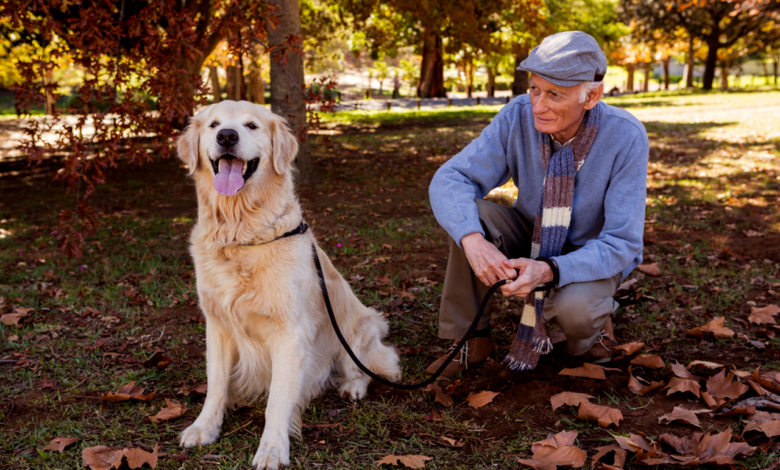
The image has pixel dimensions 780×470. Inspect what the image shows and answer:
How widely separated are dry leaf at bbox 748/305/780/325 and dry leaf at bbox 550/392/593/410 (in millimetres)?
1624

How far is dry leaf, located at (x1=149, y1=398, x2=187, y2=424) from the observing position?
2.78 meters

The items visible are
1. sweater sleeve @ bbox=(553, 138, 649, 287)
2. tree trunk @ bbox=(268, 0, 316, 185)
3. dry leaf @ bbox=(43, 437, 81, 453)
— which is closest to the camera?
dry leaf @ bbox=(43, 437, 81, 453)

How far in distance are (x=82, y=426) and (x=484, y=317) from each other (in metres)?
2.17

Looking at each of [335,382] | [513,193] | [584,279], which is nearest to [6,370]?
[335,382]

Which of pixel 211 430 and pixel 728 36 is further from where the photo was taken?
pixel 728 36

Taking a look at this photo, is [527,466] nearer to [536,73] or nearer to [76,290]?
[536,73]

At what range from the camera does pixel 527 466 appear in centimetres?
234

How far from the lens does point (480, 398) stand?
286cm

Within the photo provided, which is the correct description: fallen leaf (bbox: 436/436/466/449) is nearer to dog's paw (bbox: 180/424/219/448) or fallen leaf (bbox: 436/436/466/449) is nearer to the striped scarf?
the striped scarf

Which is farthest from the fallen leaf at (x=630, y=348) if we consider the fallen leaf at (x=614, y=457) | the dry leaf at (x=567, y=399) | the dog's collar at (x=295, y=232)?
the dog's collar at (x=295, y=232)

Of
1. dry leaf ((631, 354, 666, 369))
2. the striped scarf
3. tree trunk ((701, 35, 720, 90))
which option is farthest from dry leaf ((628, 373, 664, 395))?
tree trunk ((701, 35, 720, 90))

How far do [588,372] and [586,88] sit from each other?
1508mm

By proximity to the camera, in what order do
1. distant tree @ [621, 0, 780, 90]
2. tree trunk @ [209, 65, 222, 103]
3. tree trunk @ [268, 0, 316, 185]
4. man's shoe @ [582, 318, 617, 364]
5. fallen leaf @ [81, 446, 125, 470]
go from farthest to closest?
1. distant tree @ [621, 0, 780, 90]
2. tree trunk @ [209, 65, 222, 103]
3. tree trunk @ [268, 0, 316, 185]
4. man's shoe @ [582, 318, 617, 364]
5. fallen leaf @ [81, 446, 125, 470]

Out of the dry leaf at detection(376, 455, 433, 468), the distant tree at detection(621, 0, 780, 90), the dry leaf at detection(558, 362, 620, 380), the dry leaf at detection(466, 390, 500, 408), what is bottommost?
the dry leaf at detection(376, 455, 433, 468)
